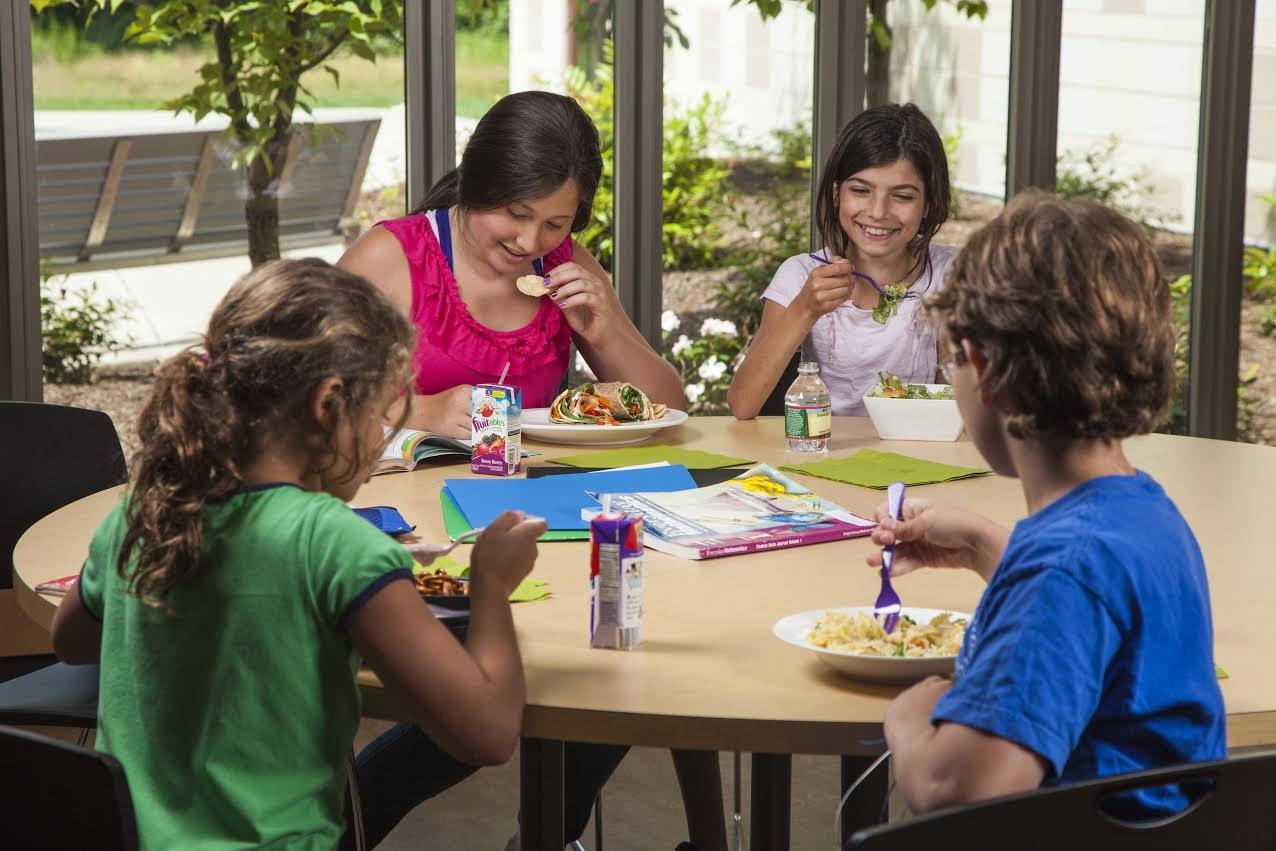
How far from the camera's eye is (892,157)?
2.90m

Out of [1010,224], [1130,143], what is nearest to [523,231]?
[1010,224]

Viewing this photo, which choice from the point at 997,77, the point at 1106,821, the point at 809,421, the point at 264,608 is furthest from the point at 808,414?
the point at 997,77

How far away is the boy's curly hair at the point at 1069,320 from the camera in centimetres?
108

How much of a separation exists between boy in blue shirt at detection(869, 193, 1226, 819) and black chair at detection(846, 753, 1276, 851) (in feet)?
0.13

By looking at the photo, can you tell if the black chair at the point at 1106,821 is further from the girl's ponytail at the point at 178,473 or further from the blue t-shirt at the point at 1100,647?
the girl's ponytail at the point at 178,473

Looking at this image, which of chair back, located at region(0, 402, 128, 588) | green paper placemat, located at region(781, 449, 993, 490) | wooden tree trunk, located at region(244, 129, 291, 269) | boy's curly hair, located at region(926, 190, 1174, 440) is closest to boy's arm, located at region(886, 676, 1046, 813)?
boy's curly hair, located at region(926, 190, 1174, 440)

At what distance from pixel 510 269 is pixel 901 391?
78 cm

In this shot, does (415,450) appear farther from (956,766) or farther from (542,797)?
(956,766)

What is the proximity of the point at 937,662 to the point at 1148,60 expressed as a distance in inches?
157

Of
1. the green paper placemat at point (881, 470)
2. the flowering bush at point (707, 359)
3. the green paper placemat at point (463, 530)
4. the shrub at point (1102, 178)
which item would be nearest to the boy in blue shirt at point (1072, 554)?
the green paper placemat at point (463, 530)

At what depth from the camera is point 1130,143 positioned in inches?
189

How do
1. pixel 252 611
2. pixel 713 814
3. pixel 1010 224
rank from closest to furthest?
pixel 1010 224, pixel 252 611, pixel 713 814

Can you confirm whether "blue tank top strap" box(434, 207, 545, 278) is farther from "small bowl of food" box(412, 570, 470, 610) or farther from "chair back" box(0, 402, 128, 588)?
"small bowl of food" box(412, 570, 470, 610)

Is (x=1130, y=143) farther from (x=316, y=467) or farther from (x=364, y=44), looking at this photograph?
(x=316, y=467)
